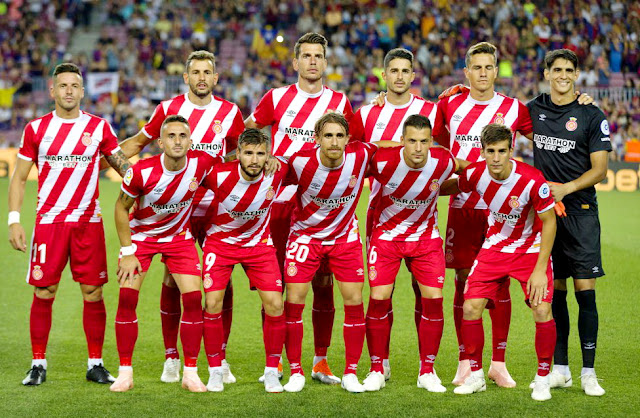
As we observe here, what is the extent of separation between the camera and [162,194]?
638 centimetres

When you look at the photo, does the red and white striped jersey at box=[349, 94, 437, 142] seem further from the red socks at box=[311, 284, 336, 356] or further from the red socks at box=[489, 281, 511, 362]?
the red socks at box=[489, 281, 511, 362]

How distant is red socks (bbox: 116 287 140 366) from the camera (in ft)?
20.9

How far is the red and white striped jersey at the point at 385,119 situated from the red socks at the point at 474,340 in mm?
1495

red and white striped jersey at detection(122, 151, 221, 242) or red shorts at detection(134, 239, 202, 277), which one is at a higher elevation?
red and white striped jersey at detection(122, 151, 221, 242)

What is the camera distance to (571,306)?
9.38m

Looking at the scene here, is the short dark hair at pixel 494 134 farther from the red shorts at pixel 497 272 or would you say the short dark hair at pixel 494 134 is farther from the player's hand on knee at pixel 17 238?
the player's hand on knee at pixel 17 238

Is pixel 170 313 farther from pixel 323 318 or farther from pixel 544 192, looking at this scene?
pixel 544 192

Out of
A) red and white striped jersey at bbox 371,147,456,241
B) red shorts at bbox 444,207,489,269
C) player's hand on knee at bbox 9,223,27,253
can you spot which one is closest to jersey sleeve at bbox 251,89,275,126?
red and white striped jersey at bbox 371,147,456,241

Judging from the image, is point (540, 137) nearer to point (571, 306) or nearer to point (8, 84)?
point (571, 306)

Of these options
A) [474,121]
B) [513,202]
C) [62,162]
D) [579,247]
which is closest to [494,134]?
[513,202]

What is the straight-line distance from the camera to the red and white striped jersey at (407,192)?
6477 millimetres

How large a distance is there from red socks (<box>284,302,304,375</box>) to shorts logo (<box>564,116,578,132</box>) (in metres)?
2.27

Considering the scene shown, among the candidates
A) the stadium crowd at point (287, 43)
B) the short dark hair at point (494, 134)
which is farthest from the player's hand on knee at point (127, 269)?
the stadium crowd at point (287, 43)

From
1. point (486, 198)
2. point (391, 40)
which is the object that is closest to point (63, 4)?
point (391, 40)
